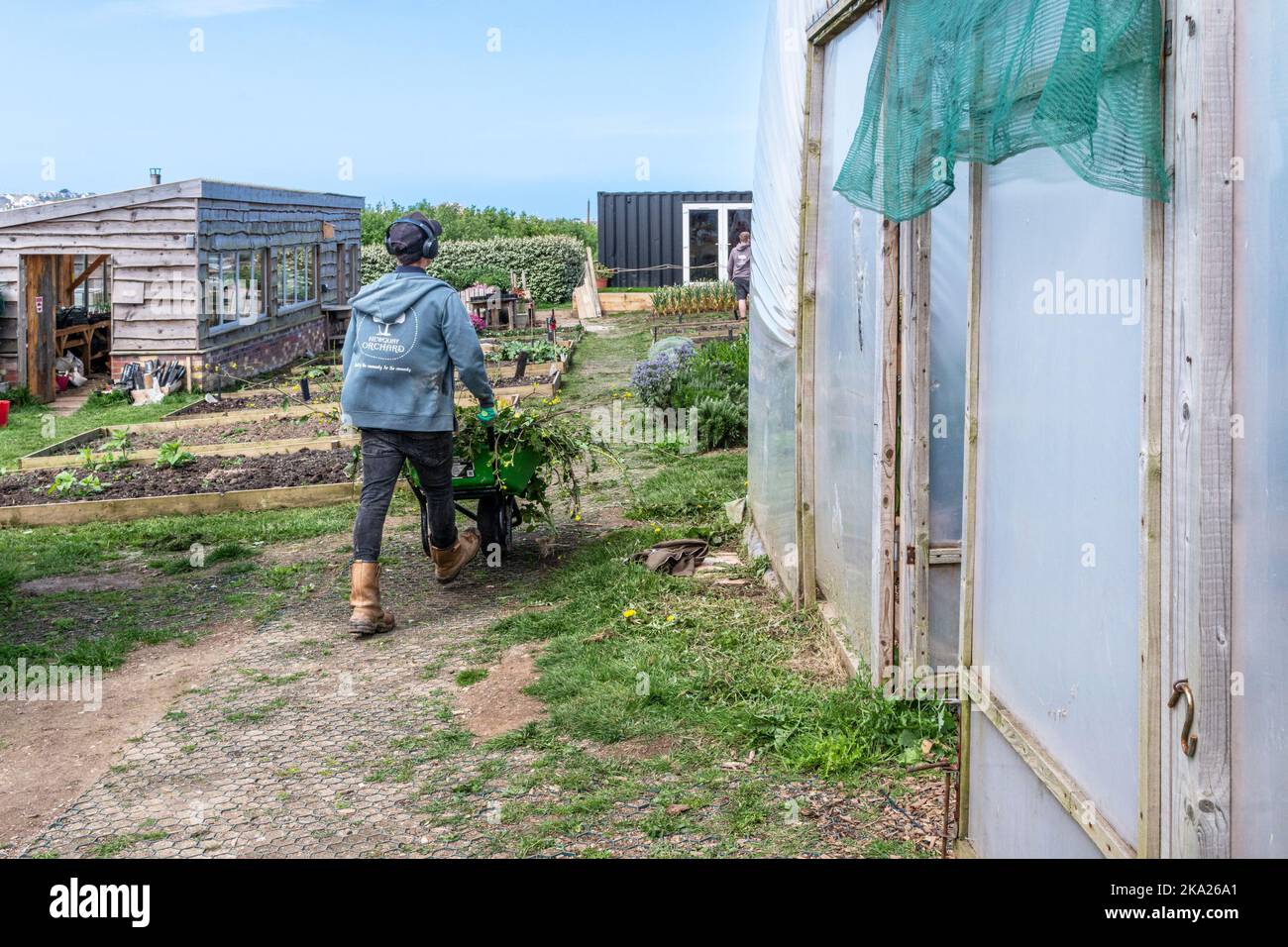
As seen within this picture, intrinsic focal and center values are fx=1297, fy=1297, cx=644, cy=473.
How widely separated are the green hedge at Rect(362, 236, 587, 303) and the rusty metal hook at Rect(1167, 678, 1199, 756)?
33.9m

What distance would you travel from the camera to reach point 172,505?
10.5m

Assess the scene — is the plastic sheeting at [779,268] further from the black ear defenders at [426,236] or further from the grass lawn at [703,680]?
the black ear defenders at [426,236]

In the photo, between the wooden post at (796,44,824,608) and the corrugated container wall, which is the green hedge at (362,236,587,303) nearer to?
the corrugated container wall

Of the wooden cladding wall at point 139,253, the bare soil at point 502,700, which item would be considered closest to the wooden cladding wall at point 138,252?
the wooden cladding wall at point 139,253

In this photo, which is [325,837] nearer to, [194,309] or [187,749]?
[187,749]

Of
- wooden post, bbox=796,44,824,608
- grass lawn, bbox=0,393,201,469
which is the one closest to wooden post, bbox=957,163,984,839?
wooden post, bbox=796,44,824,608

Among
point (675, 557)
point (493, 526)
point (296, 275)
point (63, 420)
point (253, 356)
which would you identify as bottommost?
point (675, 557)

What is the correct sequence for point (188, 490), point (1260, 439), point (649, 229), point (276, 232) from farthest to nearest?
point (649, 229), point (276, 232), point (188, 490), point (1260, 439)

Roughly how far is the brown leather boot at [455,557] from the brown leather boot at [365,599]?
2.78ft

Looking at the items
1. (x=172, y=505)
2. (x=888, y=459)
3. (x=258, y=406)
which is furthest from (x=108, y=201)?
(x=888, y=459)

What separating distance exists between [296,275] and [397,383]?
19.1 meters

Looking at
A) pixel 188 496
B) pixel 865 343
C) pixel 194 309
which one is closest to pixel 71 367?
pixel 194 309
